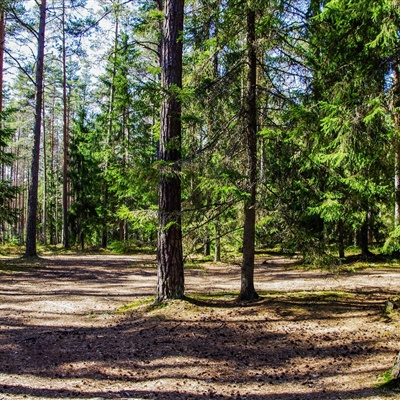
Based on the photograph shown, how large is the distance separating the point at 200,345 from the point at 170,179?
316 cm

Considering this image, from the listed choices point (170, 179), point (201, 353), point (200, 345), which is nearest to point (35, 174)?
point (170, 179)

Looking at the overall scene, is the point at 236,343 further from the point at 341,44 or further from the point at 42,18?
the point at 42,18

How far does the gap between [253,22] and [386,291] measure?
6615mm

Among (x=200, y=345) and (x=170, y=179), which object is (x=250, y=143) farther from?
(x=200, y=345)

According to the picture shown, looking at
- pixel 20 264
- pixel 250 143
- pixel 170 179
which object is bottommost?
pixel 20 264

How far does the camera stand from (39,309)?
26.3 feet

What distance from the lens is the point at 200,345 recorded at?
578 centimetres

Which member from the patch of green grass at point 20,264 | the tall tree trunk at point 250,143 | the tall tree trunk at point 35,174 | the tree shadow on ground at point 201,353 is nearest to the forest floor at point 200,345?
the tree shadow on ground at point 201,353

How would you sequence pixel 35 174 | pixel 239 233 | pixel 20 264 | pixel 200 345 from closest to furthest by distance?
pixel 200 345 < pixel 239 233 < pixel 20 264 < pixel 35 174

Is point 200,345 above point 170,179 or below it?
below

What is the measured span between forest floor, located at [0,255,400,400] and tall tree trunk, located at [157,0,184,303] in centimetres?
49

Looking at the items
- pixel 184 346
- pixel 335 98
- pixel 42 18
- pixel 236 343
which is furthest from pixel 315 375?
pixel 42 18

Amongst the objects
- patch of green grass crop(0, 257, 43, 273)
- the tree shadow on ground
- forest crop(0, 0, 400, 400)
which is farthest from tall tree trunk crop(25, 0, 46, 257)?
the tree shadow on ground

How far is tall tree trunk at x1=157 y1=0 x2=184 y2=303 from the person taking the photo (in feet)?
24.5
